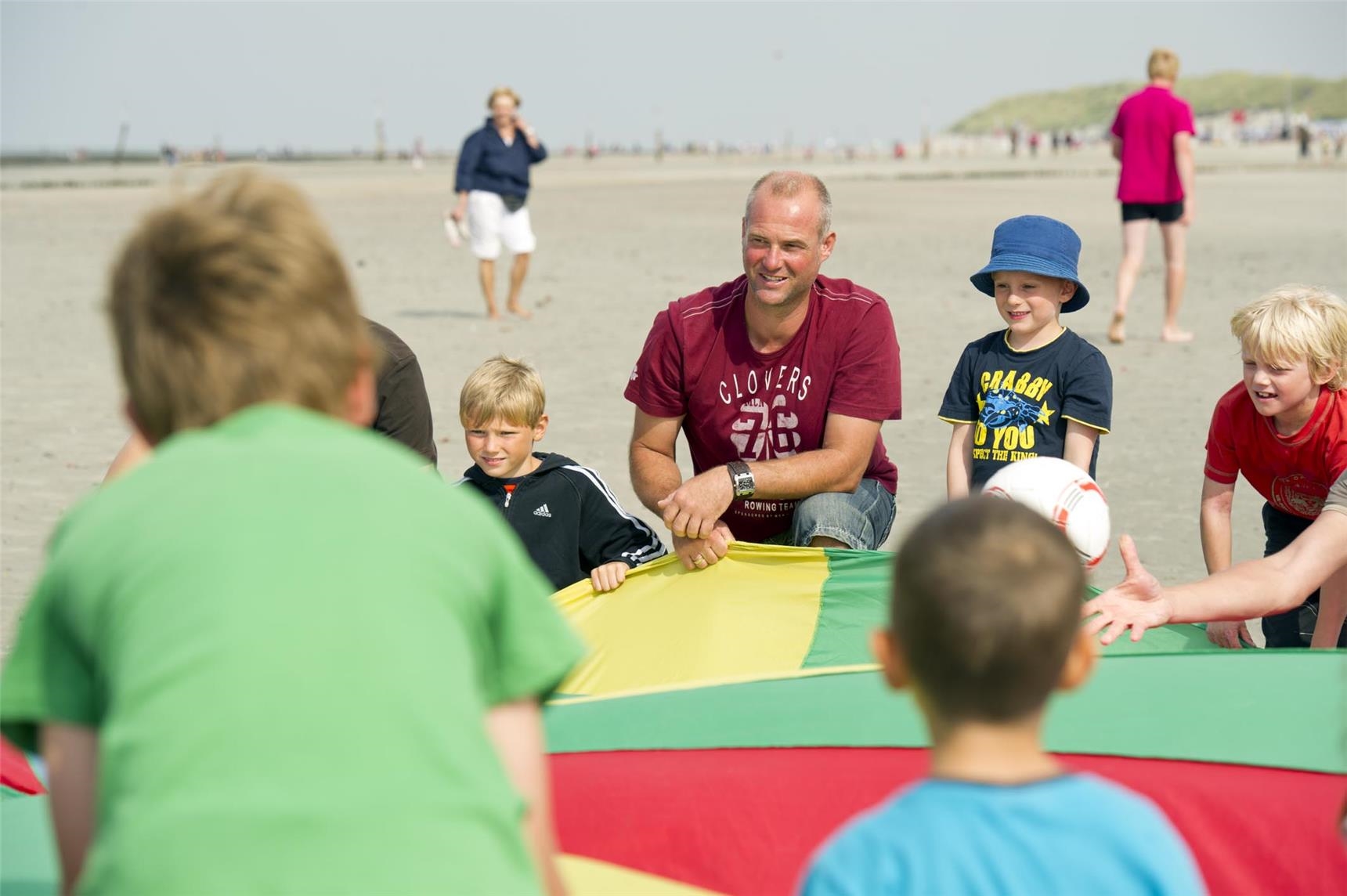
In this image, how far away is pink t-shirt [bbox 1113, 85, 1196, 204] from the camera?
404 inches

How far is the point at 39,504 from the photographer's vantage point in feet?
21.8

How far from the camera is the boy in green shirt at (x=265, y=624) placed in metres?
1.42

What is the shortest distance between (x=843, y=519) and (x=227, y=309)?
9.78ft

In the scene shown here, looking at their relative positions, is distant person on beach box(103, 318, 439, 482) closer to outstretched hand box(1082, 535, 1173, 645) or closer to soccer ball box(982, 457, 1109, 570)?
soccer ball box(982, 457, 1109, 570)

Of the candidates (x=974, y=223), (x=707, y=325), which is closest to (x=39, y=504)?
(x=707, y=325)

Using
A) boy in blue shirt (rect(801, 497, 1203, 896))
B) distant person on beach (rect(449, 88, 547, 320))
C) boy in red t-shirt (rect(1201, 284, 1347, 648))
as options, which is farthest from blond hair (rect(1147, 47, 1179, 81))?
boy in blue shirt (rect(801, 497, 1203, 896))

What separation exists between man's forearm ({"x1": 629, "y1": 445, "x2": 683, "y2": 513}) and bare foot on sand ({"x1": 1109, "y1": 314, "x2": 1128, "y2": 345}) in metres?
6.61

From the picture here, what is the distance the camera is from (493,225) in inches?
480

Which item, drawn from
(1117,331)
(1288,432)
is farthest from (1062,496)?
(1117,331)

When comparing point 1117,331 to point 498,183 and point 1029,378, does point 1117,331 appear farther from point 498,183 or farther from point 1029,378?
point 1029,378

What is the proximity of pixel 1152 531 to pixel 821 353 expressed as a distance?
2.27 m

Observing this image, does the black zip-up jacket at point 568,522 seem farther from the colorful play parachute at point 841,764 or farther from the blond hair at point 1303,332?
the blond hair at point 1303,332

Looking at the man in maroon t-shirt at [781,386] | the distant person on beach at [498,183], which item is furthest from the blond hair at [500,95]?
the man in maroon t-shirt at [781,386]

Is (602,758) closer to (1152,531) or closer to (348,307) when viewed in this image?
(348,307)
